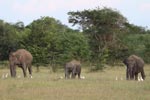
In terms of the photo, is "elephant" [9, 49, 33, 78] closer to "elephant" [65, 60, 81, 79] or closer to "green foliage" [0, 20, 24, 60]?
"elephant" [65, 60, 81, 79]

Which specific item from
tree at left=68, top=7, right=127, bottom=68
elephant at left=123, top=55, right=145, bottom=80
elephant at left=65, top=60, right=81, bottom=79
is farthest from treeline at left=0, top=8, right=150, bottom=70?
elephant at left=123, top=55, right=145, bottom=80

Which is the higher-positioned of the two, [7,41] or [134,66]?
[7,41]

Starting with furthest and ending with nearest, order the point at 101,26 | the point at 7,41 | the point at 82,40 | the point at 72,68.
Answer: the point at 101,26
the point at 7,41
the point at 82,40
the point at 72,68

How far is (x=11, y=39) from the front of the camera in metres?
60.7

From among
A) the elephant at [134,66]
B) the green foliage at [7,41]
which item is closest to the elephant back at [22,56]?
the elephant at [134,66]

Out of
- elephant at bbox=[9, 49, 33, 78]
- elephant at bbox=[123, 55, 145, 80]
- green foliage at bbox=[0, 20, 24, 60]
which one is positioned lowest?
elephant at bbox=[123, 55, 145, 80]

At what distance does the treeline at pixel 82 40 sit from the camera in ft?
168

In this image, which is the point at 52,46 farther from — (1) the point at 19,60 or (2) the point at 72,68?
(1) the point at 19,60

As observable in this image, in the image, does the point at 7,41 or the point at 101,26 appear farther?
the point at 101,26

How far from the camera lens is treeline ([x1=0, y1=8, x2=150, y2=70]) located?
51.2 metres

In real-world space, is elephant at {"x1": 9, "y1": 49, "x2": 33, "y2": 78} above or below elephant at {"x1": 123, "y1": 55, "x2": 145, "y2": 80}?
above

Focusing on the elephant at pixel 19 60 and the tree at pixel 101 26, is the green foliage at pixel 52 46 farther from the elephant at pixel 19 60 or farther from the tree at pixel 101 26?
the elephant at pixel 19 60

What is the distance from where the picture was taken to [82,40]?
53.5m

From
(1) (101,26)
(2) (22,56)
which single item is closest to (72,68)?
(2) (22,56)
